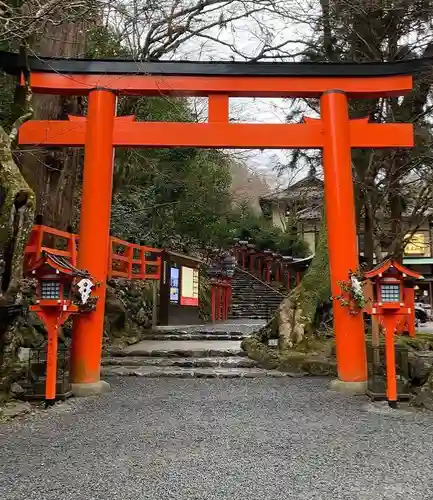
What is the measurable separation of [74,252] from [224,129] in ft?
11.5

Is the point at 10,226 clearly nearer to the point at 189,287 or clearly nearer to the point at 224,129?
the point at 224,129

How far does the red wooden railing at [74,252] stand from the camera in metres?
6.74

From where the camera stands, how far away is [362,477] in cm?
313

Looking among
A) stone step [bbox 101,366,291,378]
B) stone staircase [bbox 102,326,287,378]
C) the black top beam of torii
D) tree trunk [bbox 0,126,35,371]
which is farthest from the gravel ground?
the black top beam of torii

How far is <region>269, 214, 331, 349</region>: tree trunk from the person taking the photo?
27.3 feet

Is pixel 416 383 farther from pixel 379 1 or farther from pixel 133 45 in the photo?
pixel 133 45

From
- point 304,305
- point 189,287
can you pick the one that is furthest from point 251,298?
point 304,305

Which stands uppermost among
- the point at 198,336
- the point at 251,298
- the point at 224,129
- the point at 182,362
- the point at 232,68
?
the point at 232,68

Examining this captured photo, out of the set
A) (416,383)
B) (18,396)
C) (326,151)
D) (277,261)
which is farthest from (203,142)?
(277,261)

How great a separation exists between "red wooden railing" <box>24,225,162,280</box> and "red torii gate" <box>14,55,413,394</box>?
841 millimetres

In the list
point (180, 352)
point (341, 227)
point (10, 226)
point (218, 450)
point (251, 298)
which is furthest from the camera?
point (251, 298)

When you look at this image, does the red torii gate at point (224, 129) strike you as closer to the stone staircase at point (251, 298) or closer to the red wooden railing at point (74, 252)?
the red wooden railing at point (74, 252)

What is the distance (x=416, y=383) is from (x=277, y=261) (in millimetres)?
17383

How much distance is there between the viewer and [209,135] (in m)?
6.65
